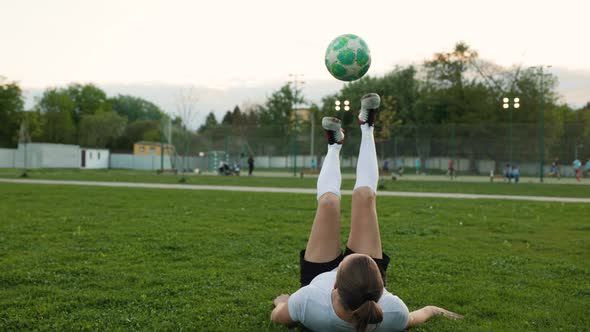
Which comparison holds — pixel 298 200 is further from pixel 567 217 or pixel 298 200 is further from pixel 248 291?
pixel 248 291

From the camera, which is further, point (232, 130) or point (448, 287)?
point (232, 130)

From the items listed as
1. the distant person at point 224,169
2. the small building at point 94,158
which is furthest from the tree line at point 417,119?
the small building at point 94,158

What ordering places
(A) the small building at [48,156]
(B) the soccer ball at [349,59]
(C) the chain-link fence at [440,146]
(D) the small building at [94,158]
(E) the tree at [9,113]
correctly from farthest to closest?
(E) the tree at [9,113], (D) the small building at [94,158], (A) the small building at [48,156], (C) the chain-link fence at [440,146], (B) the soccer ball at [349,59]

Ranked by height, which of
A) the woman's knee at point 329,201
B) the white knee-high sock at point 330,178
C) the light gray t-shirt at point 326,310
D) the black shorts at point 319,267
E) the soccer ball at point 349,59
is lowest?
the light gray t-shirt at point 326,310

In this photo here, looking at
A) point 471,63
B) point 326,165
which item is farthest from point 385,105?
point 326,165

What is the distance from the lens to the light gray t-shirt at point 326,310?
3.13 meters

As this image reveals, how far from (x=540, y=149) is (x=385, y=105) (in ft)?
66.3

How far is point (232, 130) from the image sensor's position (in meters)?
44.1

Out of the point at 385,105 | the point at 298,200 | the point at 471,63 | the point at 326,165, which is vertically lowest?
the point at 298,200

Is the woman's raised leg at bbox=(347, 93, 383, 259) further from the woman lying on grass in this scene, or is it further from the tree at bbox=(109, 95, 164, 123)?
the tree at bbox=(109, 95, 164, 123)

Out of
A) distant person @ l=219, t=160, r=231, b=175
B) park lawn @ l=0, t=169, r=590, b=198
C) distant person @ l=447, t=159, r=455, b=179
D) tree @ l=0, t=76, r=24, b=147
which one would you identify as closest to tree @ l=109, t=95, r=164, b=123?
tree @ l=0, t=76, r=24, b=147

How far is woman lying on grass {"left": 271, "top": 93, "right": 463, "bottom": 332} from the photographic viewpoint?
2863 millimetres

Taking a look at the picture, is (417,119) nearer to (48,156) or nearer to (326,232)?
(48,156)

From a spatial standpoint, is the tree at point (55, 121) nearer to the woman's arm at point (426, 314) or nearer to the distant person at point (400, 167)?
the distant person at point (400, 167)
